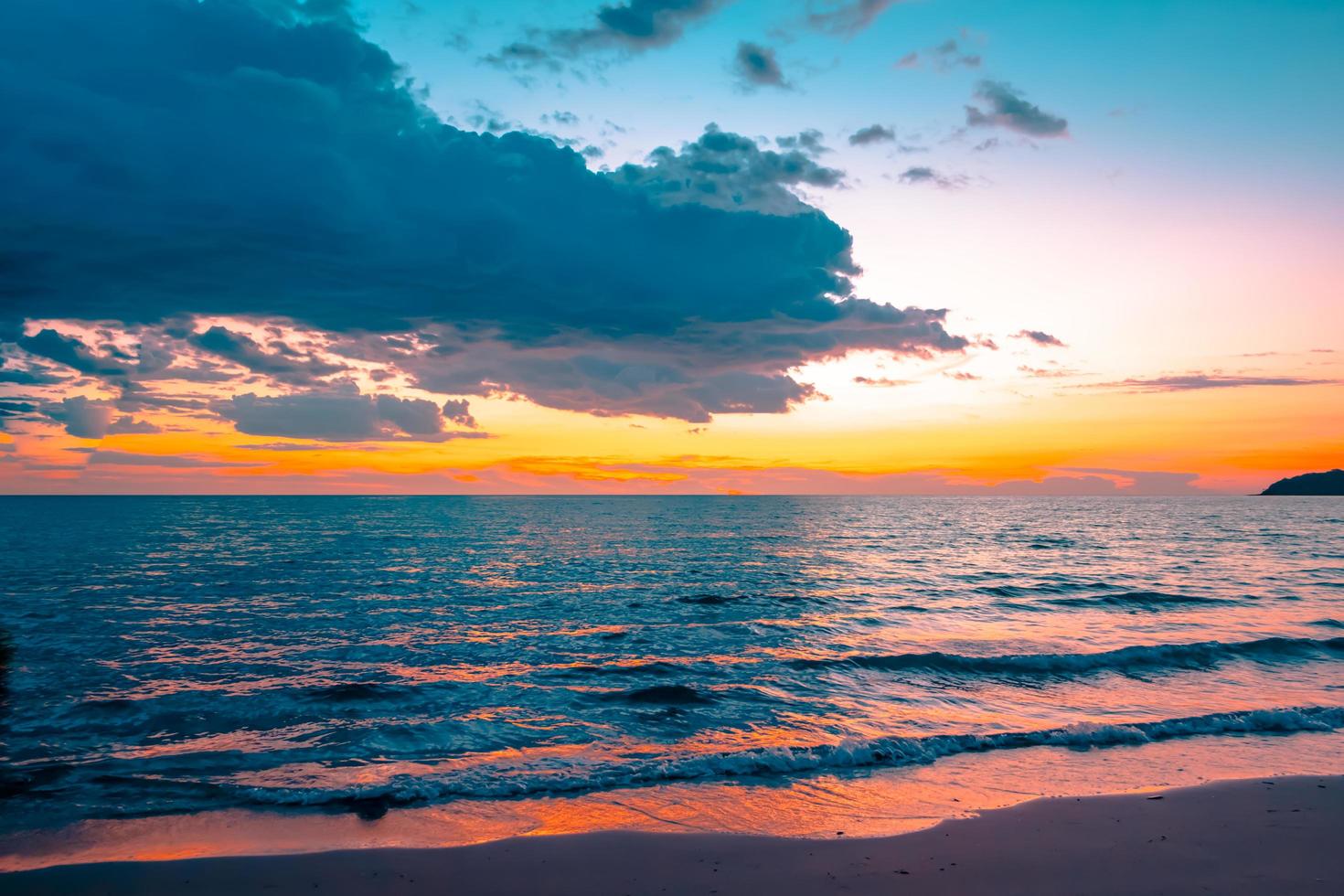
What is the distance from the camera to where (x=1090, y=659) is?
2306 cm

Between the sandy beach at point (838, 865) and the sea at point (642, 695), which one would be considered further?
the sea at point (642, 695)

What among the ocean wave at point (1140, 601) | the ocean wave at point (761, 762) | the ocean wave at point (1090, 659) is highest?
the ocean wave at point (761, 762)

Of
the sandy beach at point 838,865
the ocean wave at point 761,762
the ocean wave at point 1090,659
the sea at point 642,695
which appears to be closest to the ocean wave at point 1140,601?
the sea at point 642,695

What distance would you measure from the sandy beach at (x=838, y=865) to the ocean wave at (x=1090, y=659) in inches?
432

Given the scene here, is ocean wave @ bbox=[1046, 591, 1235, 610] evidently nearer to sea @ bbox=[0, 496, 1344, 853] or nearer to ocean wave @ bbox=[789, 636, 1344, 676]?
sea @ bbox=[0, 496, 1344, 853]

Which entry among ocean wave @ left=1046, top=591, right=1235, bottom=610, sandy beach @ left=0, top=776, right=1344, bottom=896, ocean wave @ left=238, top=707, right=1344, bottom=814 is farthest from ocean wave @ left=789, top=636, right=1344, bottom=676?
sandy beach @ left=0, top=776, right=1344, bottom=896

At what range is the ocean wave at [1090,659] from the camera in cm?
2220

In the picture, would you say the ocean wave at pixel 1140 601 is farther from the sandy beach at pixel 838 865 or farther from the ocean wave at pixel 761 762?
the sandy beach at pixel 838 865

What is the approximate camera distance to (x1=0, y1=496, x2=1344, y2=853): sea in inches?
492

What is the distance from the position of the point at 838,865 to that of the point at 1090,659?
1752 cm

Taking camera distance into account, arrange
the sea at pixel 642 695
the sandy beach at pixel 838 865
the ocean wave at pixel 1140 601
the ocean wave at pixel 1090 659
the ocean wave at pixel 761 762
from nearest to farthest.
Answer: the sandy beach at pixel 838 865
the ocean wave at pixel 761 762
the sea at pixel 642 695
the ocean wave at pixel 1090 659
the ocean wave at pixel 1140 601

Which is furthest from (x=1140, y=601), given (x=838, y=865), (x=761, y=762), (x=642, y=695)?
(x=838, y=865)

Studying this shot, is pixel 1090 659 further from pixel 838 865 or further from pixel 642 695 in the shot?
pixel 838 865

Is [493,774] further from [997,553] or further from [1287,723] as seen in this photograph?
[997,553]
